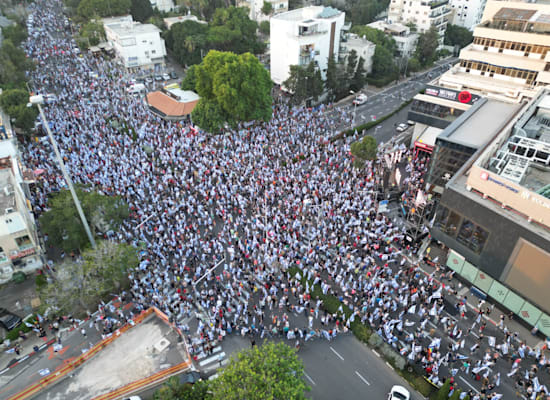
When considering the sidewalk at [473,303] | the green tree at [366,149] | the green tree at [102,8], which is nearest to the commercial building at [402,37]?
the green tree at [366,149]

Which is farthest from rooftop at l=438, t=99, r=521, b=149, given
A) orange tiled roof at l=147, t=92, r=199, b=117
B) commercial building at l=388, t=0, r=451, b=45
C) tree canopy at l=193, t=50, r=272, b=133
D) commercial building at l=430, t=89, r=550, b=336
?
commercial building at l=388, t=0, r=451, b=45

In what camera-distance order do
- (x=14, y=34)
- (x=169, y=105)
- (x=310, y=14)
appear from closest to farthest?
(x=169, y=105) < (x=310, y=14) < (x=14, y=34)

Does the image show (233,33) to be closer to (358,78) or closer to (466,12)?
(358,78)

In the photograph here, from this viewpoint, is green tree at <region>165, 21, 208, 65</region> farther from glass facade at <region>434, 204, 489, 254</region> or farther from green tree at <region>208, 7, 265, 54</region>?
glass facade at <region>434, 204, 489, 254</region>

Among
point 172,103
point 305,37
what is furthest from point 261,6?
point 172,103

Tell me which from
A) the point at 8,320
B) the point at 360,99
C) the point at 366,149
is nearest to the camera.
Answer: the point at 8,320

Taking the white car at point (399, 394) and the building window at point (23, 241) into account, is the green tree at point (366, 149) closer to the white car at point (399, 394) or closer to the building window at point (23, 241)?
the white car at point (399, 394)
